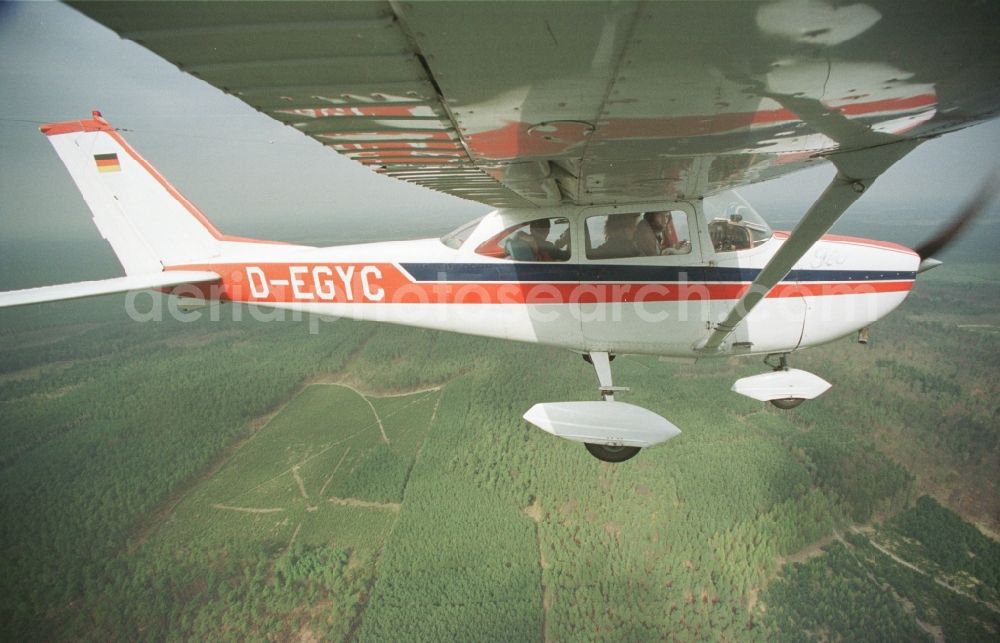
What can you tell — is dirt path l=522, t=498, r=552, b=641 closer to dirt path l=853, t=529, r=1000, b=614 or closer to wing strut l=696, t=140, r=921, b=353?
dirt path l=853, t=529, r=1000, b=614

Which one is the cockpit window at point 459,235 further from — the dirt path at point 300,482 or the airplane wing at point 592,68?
the dirt path at point 300,482

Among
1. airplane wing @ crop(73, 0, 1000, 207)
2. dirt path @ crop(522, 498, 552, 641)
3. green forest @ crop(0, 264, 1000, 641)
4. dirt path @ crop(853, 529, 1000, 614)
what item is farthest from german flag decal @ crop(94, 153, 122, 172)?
dirt path @ crop(853, 529, 1000, 614)

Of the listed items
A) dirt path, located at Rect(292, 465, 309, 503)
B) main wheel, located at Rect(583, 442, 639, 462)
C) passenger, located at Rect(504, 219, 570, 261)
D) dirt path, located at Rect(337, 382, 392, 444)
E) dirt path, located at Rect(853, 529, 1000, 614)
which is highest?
Answer: passenger, located at Rect(504, 219, 570, 261)

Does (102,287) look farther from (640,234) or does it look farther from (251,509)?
(251,509)

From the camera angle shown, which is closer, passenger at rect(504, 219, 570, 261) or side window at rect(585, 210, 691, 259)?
→ side window at rect(585, 210, 691, 259)

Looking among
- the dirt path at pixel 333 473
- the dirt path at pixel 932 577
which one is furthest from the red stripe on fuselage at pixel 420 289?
the dirt path at pixel 932 577

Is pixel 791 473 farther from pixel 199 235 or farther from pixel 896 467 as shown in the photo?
pixel 199 235

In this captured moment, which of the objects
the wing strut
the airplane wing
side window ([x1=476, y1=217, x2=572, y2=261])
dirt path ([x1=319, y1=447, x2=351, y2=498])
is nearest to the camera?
the airplane wing
